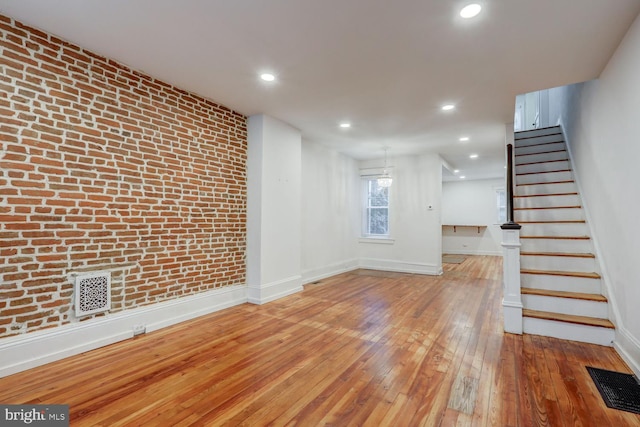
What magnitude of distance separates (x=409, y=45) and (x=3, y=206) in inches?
135

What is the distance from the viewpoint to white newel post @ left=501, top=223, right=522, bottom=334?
313 centimetres

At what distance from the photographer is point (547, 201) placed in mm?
4281

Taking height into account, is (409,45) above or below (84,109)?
above

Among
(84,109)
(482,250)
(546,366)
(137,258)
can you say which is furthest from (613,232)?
(482,250)

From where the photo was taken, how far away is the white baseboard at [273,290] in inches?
164

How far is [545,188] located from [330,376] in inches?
170

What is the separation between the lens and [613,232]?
9.31 feet

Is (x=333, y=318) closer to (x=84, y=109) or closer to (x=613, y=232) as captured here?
(x=613, y=232)

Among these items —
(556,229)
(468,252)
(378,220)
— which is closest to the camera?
(556,229)

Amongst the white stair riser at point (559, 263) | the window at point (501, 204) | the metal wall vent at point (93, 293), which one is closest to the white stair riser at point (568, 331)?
the white stair riser at point (559, 263)

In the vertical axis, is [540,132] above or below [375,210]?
above

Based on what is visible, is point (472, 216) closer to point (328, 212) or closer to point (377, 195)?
point (377, 195)

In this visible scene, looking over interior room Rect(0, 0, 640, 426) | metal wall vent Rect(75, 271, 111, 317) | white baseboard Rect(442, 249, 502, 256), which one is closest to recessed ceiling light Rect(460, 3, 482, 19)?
interior room Rect(0, 0, 640, 426)

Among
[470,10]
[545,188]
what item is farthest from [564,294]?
[470,10]
